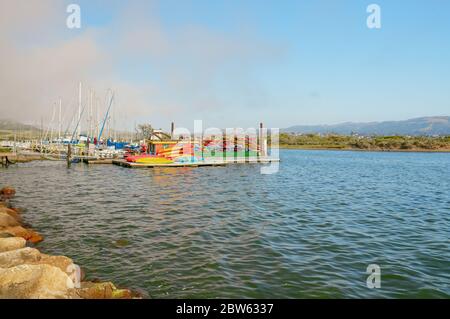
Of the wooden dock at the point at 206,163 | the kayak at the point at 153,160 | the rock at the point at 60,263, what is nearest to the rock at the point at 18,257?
the rock at the point at 60,263

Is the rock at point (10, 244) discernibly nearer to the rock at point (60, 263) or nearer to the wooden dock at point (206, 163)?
the rock at point (60, 263)

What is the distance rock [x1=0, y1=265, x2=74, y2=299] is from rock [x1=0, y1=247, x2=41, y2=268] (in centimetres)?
153

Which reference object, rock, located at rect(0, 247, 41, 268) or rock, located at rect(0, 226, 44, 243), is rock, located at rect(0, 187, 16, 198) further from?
rock, located at rect(0, 247, 41, 268)

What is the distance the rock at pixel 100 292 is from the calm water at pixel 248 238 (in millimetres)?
1196

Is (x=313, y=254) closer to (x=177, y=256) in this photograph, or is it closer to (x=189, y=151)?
(x=177, y=256)

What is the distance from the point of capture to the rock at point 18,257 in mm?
9581

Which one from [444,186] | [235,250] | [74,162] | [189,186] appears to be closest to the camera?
[235,250]

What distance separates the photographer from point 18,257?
9.83 metres

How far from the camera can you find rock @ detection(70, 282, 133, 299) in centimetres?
807

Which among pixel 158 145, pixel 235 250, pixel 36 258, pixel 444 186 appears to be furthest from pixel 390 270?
pixel 158 145

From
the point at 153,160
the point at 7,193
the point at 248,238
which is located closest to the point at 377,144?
the point at 153,160
